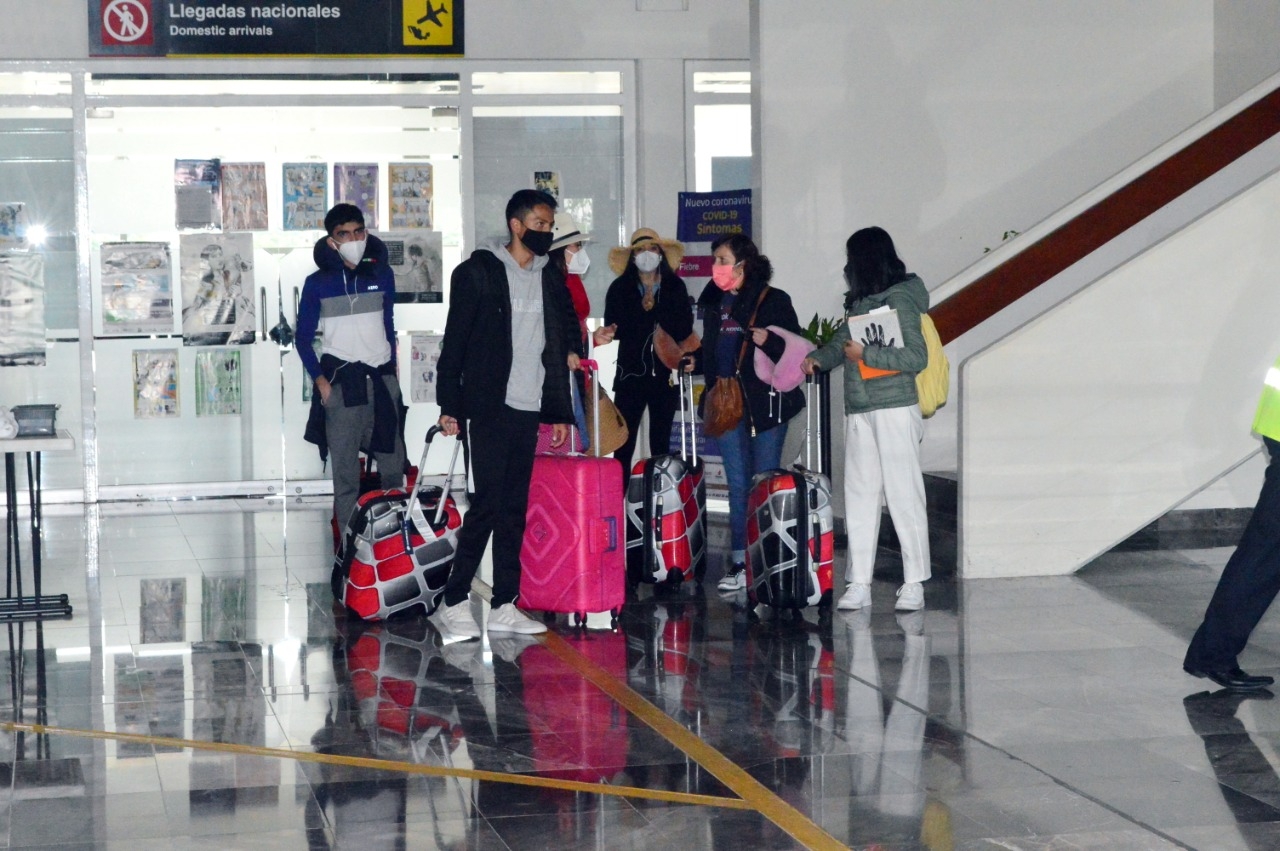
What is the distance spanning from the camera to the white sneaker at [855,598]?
7152 millimetres

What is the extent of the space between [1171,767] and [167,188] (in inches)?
384

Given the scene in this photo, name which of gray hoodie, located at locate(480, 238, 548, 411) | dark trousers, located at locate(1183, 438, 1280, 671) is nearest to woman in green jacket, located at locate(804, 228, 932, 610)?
→ gray hoodie, located at locate(480, 238, 548, 411)

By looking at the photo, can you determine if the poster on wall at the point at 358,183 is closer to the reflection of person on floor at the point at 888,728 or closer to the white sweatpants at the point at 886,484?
the white sweatpants at the point at 886,484

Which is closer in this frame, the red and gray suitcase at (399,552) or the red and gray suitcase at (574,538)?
the red and gray suitcase at (574,538)

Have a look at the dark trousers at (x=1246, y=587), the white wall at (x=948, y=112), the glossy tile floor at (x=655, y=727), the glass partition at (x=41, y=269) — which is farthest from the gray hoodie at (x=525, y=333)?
the glass partition at (x=41, y=269)

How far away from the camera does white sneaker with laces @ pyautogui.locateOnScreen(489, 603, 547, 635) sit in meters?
6.59

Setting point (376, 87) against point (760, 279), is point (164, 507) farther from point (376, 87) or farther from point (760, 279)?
point (760, 279)

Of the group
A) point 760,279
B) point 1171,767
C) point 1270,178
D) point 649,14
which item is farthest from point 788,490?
point 649,14

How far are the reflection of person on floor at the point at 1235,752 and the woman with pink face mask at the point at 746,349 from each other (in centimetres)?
256

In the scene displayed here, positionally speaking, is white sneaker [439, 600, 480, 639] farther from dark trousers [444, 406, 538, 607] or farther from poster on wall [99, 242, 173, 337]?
poster on wall [99, 242, 173, 337]

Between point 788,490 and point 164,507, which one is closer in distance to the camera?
point 788,490

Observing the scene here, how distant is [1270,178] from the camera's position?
7.96 metres

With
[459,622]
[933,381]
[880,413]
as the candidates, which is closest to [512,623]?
[459,622]

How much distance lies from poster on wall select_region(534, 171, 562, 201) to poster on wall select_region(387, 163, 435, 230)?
2.76ft
